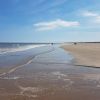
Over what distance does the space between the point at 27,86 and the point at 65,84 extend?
1.92 m

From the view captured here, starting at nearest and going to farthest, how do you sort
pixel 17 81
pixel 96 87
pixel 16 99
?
pixel 16 99
pixel 96 87
pixel 17 81

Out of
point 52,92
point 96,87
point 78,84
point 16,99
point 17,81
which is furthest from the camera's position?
point 17,81

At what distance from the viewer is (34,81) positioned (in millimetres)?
11445

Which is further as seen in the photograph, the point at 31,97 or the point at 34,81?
the point at 34,81

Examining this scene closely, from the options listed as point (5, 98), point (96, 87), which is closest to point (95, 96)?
point (96, 87)

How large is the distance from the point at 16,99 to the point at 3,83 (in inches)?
116

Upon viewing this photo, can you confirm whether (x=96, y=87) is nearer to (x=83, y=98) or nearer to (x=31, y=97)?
(x=83, y=98)

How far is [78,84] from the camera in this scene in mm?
10711

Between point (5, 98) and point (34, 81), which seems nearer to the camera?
point (5, 98)

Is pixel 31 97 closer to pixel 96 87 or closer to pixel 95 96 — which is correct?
pixel 95 96

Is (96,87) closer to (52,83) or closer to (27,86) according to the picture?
(52,83)

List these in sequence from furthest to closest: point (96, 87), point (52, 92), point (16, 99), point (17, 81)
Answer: point (17, 81), point (96, 87), point (52, 92), point (16, 99)

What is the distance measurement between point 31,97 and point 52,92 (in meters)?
1.13

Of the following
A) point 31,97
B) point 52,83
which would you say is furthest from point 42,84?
point 31,97
